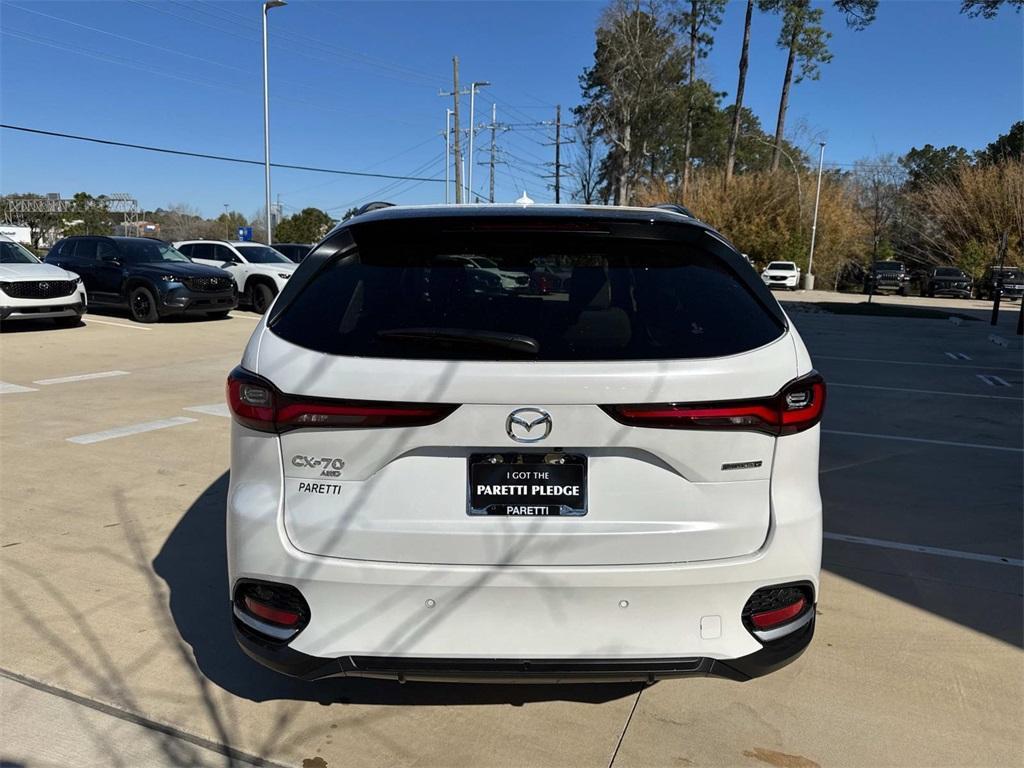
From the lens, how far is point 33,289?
553 inches

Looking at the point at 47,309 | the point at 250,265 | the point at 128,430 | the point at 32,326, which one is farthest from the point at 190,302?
the point at 128,430

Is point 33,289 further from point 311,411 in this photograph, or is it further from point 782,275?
point 782,275

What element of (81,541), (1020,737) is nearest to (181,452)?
(81,541)

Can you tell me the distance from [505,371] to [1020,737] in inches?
91.7

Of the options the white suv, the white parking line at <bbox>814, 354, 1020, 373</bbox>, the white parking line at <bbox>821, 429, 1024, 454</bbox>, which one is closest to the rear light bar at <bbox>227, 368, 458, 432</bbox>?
the white suv

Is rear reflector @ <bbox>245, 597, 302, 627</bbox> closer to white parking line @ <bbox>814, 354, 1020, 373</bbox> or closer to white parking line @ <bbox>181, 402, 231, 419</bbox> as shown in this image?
white parking line @ <bbox>181, 402, 231, 419</bbox>

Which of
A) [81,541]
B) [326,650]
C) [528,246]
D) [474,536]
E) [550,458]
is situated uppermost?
[528,246]

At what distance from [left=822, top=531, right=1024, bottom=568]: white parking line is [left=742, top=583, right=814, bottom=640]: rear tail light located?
7.46 ft

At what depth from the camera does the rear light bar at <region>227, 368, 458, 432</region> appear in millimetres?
2305

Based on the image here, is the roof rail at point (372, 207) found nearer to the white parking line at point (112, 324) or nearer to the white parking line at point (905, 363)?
the white parking line at point (905, 363)

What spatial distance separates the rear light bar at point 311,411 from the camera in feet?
7.56

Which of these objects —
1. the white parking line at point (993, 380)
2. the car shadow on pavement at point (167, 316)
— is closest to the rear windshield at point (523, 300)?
the white parking line at point (993, 380)

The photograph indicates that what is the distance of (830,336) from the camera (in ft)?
57.1

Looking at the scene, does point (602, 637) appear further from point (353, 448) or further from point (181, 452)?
point (181, 452)
